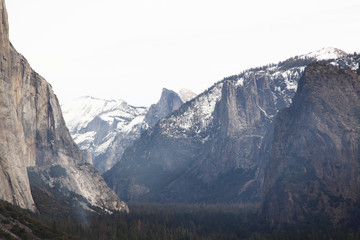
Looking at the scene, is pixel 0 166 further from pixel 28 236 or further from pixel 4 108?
pixel 28 236

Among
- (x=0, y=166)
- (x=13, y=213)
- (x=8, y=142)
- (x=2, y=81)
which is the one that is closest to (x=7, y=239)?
(x=13, y=213)

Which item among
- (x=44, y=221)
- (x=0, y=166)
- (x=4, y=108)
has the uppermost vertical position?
(x=4, y=108)

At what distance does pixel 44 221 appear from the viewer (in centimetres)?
19938

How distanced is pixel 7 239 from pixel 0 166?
2588 inches

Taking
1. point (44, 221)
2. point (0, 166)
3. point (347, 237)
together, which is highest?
point (0, 166)

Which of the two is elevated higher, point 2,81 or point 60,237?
point 2,81

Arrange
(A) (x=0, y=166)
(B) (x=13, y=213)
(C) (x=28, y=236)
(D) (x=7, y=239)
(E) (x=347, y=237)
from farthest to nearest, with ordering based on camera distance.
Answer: (E) (x=347, y=237) → (A) (x=0, y=166) → (B) (x=13, y=213) → (C) (x=28, y=236) → (D) (x=7, y=239)

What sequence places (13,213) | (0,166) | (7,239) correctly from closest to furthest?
(7,239) → (13,213) → (0,166)

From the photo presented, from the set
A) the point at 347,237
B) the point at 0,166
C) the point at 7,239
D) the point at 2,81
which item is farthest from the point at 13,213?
the point at 347,237

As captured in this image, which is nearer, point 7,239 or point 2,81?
point 7,239

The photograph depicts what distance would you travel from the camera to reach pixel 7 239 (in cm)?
12494

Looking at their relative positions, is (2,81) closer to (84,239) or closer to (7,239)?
(84,239)

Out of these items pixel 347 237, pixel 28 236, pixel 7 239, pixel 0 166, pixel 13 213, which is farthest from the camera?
pixel 347 237

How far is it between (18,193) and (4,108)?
33.6 metres
